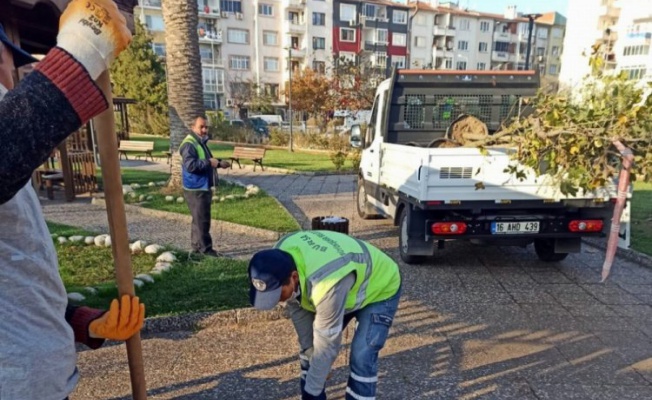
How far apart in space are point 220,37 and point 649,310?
48.9 meters

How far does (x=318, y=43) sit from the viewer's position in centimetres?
5069

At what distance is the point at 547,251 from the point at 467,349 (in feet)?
9.86

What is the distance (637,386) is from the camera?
3.26 meters

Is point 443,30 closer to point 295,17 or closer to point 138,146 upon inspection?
point 295,17

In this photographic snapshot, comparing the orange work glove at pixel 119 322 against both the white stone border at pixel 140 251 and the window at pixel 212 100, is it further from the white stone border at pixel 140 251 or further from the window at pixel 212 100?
the window at pixel 212 100

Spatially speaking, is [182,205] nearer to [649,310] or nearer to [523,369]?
[523,369]

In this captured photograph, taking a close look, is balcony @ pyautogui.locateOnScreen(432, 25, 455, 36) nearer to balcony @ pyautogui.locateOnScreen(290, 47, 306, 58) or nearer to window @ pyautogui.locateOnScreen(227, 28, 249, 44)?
balcony @ pyautogui.locateOnScreen(290, 47, 306, 58)

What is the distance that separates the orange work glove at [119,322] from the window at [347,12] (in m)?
54.4

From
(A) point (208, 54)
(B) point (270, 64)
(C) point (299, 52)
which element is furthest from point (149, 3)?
(C) point (299, 52)

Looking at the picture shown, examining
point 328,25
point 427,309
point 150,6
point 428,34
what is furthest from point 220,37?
point 427,309

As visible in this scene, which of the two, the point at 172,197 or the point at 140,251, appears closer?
the point at 140,251

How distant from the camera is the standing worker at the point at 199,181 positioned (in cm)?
564

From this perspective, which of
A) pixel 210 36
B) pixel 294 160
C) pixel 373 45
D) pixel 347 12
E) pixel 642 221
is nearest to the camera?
pixel 642 221

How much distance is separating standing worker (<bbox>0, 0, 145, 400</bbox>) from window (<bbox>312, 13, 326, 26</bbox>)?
52692 millimetres
